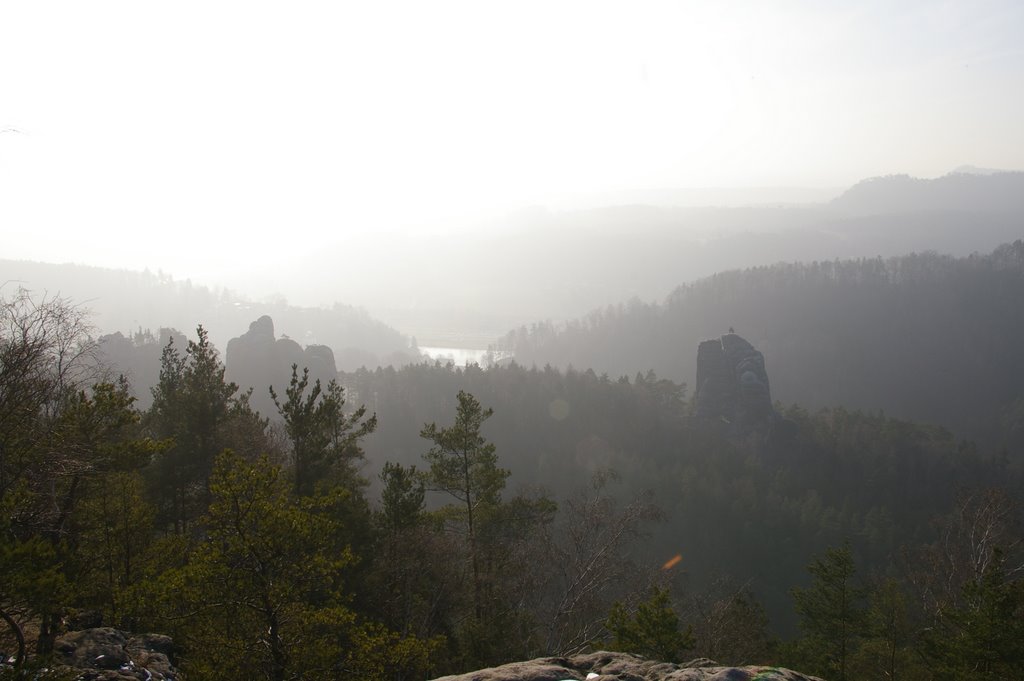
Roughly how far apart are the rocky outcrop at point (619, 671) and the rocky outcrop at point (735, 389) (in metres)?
63.0

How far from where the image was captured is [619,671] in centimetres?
736

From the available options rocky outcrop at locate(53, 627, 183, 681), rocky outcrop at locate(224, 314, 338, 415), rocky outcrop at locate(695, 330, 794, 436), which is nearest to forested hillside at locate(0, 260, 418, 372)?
rocky outcrop at locate(224, 314, 338, 415)

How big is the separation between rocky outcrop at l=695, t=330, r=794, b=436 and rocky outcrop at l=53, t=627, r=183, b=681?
64962 millimetres

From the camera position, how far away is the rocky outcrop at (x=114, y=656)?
7914mm

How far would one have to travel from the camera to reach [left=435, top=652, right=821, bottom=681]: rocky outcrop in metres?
6.57

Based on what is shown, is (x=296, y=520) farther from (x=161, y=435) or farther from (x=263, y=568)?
(x=161, y=435)

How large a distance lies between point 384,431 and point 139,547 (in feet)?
182

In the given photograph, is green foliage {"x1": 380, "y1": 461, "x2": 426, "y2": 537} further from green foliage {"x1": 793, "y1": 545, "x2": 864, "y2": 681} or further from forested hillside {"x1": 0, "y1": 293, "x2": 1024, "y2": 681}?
green foliage {"x1": 793, "y1": 545, "x2": 864, "y2": 681}

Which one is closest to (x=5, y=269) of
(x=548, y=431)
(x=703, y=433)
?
(x=548, y=431)

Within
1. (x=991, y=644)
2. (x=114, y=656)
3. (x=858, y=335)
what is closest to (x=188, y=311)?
(x=858, y=335)

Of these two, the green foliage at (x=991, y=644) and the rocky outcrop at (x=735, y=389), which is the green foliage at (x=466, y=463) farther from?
the rocky outcrop at (x=735, y=389)

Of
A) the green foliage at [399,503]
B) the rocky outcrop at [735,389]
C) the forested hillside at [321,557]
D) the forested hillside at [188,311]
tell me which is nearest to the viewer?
the forested hillside at [321,557]

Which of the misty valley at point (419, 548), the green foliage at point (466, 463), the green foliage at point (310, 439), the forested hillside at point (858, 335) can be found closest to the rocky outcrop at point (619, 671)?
the misty valley at point (419, 548)

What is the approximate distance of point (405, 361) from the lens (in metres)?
119
